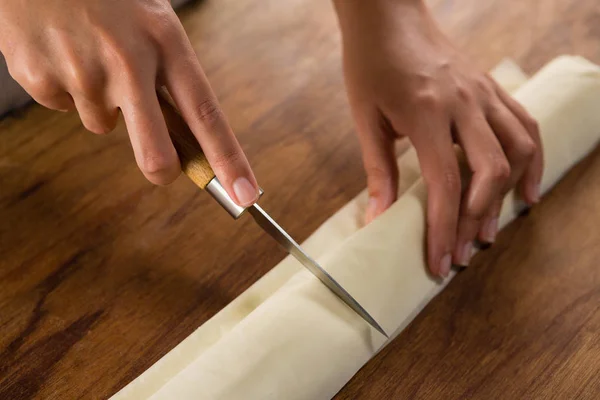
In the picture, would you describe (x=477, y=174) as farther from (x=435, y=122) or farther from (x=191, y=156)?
(x=191, y=156)

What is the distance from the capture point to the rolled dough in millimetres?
690

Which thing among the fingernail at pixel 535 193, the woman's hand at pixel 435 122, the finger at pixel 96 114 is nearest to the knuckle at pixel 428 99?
the woman's hand at pixel 435 122

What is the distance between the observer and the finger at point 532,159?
A: 0.91 m

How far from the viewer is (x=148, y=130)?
615 mm

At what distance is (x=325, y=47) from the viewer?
1.17 m

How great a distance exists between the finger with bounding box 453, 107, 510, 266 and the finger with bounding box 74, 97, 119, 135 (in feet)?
1.67

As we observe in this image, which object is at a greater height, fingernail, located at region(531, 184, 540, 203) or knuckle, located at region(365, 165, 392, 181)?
knuckle, located at region(365, 165, 392, 181)

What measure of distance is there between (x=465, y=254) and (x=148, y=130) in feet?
1.66

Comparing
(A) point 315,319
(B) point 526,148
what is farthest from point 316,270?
(B) point 526,148

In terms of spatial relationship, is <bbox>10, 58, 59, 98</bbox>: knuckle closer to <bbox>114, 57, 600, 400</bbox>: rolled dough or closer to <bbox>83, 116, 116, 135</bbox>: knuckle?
<bbox>83, 116, 116, 135</bbox>: knuckle

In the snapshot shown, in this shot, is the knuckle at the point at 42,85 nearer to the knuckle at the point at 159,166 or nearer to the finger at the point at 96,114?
the finger at the point at 96,114

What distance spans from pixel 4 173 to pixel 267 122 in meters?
0.46

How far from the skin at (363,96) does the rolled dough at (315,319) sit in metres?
0.04

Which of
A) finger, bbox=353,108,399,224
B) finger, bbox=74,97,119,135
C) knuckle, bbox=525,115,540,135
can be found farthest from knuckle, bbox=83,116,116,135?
knuckle, bbox=525,115,540,135
